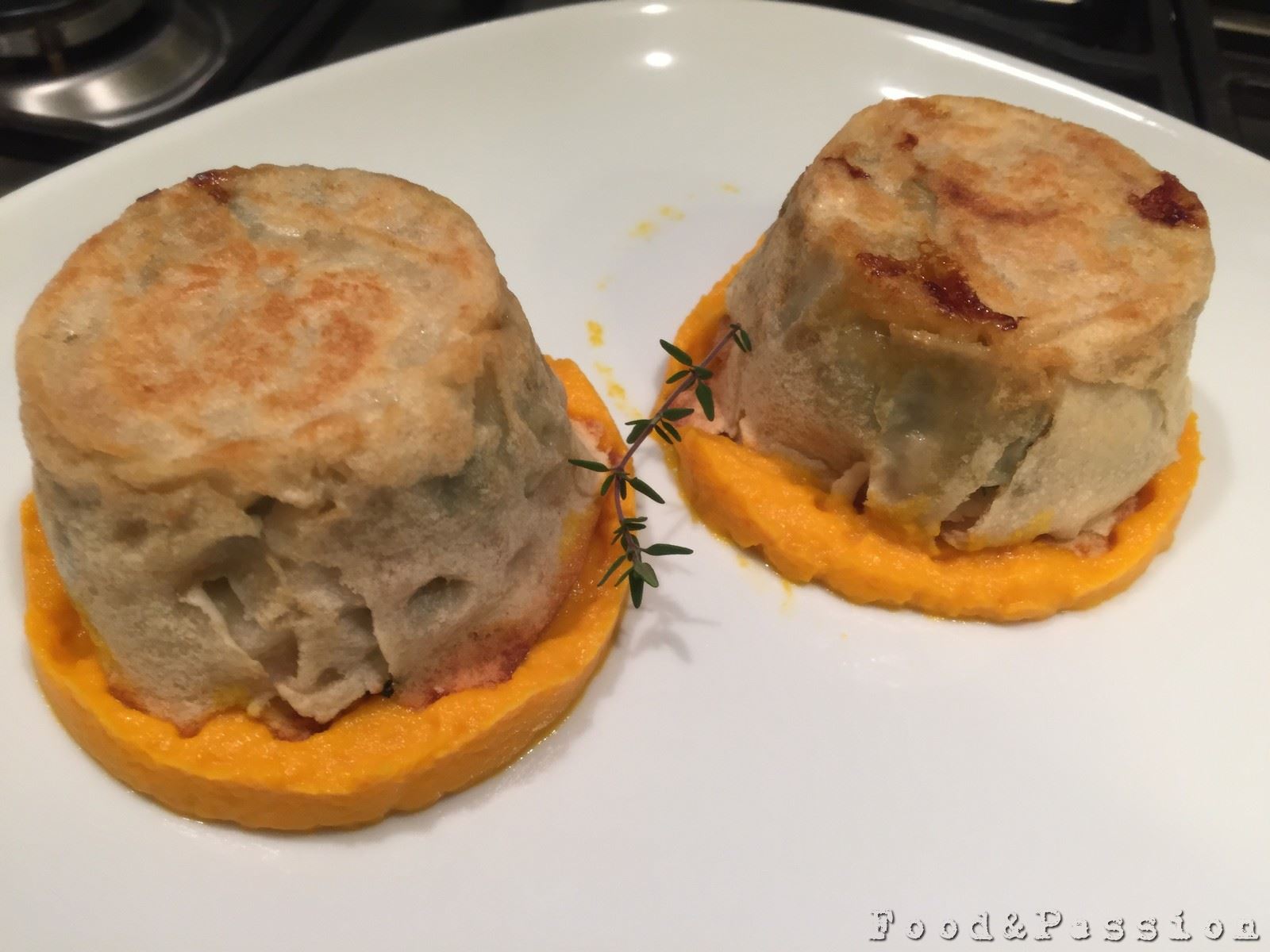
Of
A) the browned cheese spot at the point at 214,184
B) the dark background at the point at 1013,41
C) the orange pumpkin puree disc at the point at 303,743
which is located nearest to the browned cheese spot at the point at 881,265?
the orange pumpkin puree disc at the point at 303,743

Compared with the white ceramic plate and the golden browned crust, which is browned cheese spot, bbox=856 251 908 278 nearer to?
the golden browned crust

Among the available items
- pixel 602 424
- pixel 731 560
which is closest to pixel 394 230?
pixel 602 424

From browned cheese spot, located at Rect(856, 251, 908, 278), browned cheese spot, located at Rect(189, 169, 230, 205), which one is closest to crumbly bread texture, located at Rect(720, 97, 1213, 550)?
browned cheese spot, located at Rect(856, 251, 908, 278)

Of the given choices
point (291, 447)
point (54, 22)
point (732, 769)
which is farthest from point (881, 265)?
point (54, 22)

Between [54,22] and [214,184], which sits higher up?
[54,22]

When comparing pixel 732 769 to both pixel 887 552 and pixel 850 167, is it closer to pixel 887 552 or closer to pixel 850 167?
pixel 887 552

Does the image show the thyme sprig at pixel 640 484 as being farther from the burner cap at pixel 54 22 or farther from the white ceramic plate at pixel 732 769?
the burner cap at pixel 54 22
